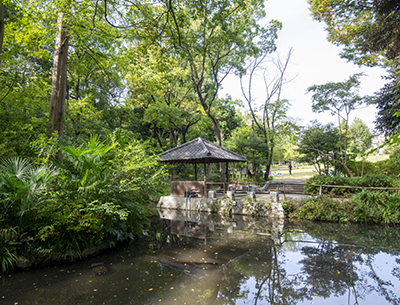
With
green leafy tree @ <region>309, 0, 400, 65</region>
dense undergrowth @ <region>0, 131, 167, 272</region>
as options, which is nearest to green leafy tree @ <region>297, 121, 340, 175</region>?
green leafy tree @ <region>309, 0, 400, 65</region>

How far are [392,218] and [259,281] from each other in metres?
7.25

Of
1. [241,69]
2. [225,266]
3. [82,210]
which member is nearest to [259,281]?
[225,266]

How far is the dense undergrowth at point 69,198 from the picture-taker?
16.8 feet

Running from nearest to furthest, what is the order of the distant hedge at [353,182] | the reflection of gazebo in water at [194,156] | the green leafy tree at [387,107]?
1. the distant hedge at [353,182]
2. the reflection of gazebo in water at [194,156]
3. the green leafy tree at [387,107]

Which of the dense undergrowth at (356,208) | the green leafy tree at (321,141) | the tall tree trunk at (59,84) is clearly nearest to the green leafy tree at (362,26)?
the green leafy tree at (321,141)

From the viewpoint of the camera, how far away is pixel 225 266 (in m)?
5.20

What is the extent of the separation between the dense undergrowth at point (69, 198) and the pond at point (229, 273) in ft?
1.57

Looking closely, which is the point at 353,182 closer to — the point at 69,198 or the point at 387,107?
the point at 387,107

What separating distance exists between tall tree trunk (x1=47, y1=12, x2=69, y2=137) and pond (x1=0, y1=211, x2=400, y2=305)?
4.41 metres

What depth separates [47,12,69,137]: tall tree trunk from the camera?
25.4ft

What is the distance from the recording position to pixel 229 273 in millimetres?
4840

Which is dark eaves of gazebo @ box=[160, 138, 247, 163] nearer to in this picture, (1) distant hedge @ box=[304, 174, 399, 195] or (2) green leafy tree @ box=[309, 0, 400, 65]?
(1) distant hedge @ box=[304, 174, 399, 195]

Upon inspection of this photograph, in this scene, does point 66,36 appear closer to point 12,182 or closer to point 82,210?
point 12,182

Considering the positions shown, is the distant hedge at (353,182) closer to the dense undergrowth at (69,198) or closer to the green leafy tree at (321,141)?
the green leafy tree at (321,141)
